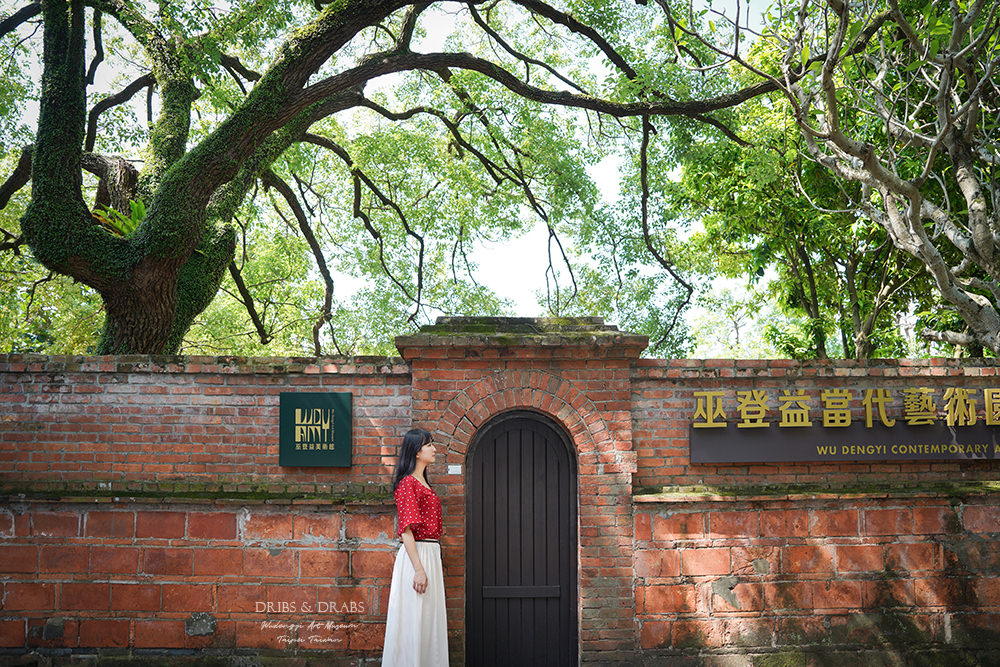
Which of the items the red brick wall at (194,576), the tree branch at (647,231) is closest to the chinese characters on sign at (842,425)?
the red brick wall at (194,576)

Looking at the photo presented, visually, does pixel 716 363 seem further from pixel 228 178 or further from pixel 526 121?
pixel 526 121

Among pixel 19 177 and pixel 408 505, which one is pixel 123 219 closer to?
pixel 19 177

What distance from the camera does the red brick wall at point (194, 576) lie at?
5969mm

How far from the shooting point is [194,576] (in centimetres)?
601

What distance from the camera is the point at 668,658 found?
237 inches

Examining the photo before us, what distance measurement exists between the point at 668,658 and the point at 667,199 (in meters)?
10.1

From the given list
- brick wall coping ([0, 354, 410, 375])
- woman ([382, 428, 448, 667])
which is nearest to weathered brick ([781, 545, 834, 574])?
woman ([382, 428, 448, 667])

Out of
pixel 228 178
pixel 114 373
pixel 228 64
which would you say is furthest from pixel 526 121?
pixel 114 373

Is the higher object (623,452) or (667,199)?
(667,199)

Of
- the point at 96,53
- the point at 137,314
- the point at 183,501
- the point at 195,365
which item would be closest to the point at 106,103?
the point at 96,53

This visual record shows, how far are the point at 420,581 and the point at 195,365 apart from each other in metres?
2.63

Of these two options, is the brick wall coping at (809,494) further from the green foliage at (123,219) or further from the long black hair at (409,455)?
the green foliage at (123,219)

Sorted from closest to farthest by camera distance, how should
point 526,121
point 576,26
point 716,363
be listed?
point 716,363
point 576,26
point 526,121

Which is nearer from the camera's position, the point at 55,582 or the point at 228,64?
the point at 55,582
